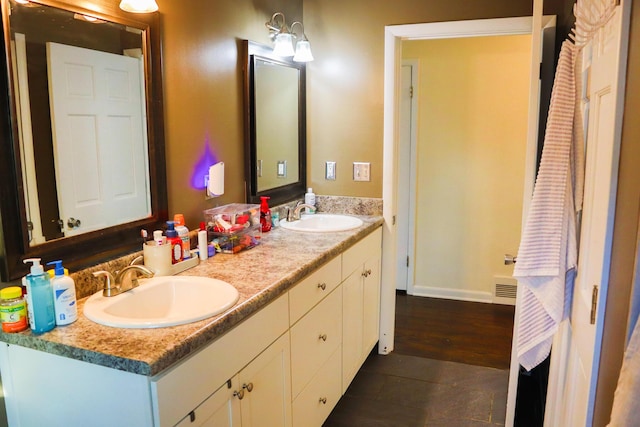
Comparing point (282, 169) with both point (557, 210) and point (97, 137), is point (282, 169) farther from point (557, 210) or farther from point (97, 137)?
point (557, 210)

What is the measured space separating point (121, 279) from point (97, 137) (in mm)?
480

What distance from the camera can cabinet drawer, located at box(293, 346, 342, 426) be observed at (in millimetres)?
2010

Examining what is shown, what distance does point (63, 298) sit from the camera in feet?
4.31

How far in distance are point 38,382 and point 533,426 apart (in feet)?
7.09

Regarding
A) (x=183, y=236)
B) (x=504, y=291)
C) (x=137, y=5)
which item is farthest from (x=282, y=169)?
(x=504, y=291)

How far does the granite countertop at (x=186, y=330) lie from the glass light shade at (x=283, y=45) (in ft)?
3.66

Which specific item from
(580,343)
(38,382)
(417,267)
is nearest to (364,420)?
(580,343)

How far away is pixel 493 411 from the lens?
255cm

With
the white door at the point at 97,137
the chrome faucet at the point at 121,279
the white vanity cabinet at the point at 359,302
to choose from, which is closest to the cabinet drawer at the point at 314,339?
the white vanity cabinet at the point at 359,302

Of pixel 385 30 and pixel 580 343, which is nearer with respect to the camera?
pixel 580 343

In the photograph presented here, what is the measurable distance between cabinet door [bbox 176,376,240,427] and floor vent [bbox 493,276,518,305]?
9.77ft

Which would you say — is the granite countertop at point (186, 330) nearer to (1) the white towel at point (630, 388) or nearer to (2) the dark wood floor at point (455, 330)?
(1) the white towel at point (630, 388)

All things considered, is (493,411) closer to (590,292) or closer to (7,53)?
(590,292)

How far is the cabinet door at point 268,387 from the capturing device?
5.14ft
